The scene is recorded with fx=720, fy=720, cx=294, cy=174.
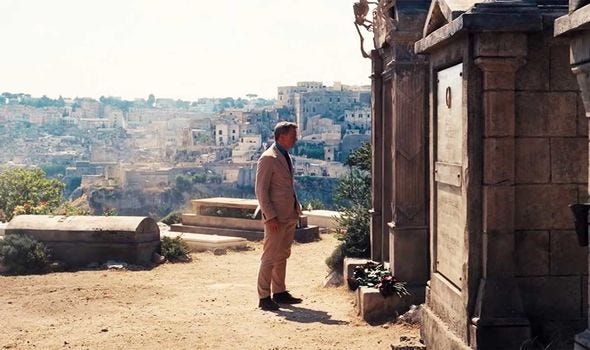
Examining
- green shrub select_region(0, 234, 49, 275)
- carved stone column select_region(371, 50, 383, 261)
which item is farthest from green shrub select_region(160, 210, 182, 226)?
carved stone column select_region(371, 50, 383, 261)

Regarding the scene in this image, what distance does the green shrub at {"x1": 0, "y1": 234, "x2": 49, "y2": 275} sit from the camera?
10.7 m

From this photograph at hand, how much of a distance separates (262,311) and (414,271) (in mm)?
1702

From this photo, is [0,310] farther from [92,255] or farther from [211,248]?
[211,248]

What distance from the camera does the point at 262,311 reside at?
777 cm

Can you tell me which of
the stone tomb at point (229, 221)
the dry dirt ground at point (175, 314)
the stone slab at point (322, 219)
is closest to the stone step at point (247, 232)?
the stone tomb at point (229, 221)

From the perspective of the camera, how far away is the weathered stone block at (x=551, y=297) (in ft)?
16.5

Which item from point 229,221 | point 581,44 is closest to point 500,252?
point 581,44

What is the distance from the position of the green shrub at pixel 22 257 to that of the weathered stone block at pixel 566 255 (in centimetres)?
807

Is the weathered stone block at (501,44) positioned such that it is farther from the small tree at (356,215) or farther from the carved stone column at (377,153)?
the small tree at (356,215)

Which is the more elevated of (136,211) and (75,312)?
(75,312)

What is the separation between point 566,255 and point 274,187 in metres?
3.52

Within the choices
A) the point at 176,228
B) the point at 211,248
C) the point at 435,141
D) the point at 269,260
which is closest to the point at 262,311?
the point at 269,260

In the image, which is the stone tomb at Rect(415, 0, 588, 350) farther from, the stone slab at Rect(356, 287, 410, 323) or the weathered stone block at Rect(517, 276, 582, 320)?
the stone slab at Rect(356, 287, 410, 323)

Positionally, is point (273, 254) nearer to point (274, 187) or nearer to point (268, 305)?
point (268, 305)
